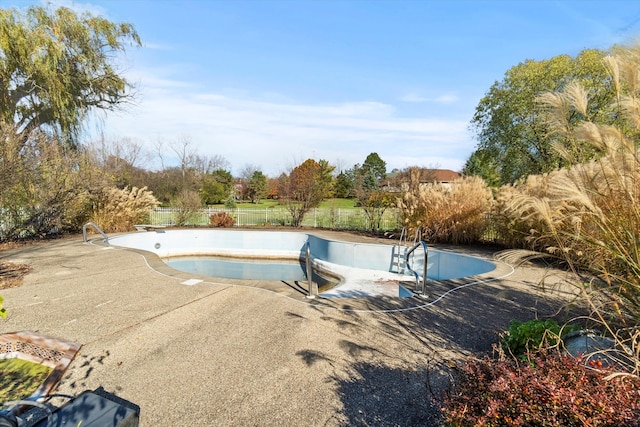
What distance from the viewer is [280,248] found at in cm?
1227

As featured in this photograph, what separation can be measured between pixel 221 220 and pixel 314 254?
6.28m

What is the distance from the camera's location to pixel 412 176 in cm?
1153

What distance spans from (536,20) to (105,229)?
13.7 meters

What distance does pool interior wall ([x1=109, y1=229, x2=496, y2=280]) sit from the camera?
839 cm

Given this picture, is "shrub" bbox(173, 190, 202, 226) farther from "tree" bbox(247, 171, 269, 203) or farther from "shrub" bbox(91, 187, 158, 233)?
"tree" bbox(247, 171, 269, 203)

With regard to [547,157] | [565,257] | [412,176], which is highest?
[547,157]

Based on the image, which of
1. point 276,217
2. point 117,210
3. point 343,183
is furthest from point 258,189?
point 117,210

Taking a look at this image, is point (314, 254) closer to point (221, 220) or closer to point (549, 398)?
point (221, 220)

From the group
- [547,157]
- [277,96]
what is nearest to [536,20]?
[277,96]

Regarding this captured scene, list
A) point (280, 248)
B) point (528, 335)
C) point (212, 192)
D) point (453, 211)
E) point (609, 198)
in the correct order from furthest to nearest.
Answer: point (212, 192), point (280, 248), point (453, 211), point (528, 335), point (609, 198)

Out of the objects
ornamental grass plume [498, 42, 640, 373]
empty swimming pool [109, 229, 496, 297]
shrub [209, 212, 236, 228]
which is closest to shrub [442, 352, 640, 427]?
ornamental grass plume [498, 42, 640, 373]

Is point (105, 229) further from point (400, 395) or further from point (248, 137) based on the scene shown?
point (400, 395)

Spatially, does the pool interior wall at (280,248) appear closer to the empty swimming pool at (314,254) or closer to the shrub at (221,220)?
the empty swimming pool at (314,254)

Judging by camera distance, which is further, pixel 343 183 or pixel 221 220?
pixel 343 183
